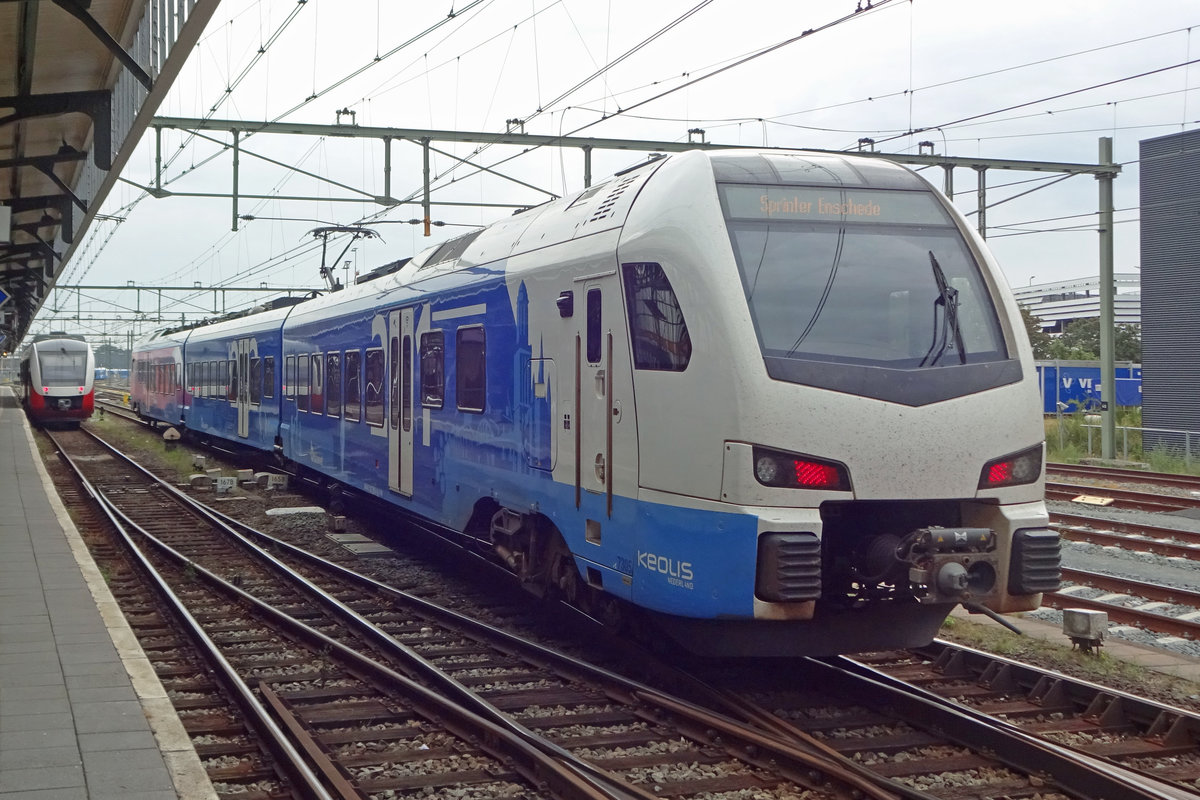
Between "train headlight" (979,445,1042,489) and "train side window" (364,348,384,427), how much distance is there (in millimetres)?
7216

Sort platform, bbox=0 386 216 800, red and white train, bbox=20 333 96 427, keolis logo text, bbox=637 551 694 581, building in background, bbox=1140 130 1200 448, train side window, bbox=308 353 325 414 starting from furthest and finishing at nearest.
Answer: red and white train, bbox=20 333 96 427, building in background, bbox=1140 130 1200 448, train side window, bbox=308 353 325 414, keolis logo text, bbox=637 551 694 581, platform, bbox=0 386 216 800

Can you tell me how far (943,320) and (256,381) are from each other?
16204 millimetres

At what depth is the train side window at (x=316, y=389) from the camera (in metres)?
15.2

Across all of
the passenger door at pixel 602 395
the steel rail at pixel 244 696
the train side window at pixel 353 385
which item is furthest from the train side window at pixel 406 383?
the passenger door at pixel 602 395

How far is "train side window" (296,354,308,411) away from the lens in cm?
1633

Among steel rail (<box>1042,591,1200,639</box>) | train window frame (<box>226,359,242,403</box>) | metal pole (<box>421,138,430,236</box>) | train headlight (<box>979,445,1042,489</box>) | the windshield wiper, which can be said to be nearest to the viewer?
train headlight (<box>979,445,1042,489</box>)

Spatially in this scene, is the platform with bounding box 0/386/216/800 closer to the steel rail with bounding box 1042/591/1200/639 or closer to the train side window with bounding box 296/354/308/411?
the train side window with bounding box 296/354/308/411

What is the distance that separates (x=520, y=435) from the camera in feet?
26.8

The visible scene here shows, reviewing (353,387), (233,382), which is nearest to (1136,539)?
(353,387)

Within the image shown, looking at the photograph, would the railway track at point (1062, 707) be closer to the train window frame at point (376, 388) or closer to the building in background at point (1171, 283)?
the train window frame at point (376, 388)

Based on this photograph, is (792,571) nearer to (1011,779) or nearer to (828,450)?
(828,450)

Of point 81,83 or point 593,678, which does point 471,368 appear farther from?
point 81,83

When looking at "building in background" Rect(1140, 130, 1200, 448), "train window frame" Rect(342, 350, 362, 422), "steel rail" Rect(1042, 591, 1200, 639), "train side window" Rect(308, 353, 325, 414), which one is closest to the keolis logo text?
"steel rail" Rect(1042, 591, 1200, 639)

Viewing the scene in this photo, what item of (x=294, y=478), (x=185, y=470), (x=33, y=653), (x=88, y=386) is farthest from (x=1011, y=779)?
(x=88, y=386)
